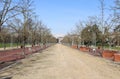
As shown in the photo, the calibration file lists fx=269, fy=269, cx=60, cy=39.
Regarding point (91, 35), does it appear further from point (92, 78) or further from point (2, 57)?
point (92, 78)

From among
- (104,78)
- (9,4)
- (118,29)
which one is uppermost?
(9,4)

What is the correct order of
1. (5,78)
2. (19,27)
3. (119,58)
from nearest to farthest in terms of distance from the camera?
(5,78) → (119,58) → (19,27)

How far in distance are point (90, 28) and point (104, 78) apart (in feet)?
172

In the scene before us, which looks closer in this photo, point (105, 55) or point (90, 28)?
point (105, 55)

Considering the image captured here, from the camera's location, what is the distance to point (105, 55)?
39031 mm

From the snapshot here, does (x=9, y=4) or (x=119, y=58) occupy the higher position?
(x=9, y=4)

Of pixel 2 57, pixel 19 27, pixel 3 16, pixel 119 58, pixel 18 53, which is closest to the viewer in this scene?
pixel 3 16

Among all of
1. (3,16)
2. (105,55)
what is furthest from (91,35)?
(3,16)

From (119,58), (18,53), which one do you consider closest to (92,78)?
(119,58)

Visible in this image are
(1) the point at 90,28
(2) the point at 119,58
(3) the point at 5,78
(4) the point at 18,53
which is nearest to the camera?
(3) the point at 5,78

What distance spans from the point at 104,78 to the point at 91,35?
54.4 m

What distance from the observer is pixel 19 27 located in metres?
49.8

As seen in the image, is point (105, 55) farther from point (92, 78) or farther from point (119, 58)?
point (92, 78)

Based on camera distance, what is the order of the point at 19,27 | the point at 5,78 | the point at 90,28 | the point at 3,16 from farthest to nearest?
1. the point at 90,28
2. the point at 19,27
3. the point at 3,16
4. the point at 5,78
